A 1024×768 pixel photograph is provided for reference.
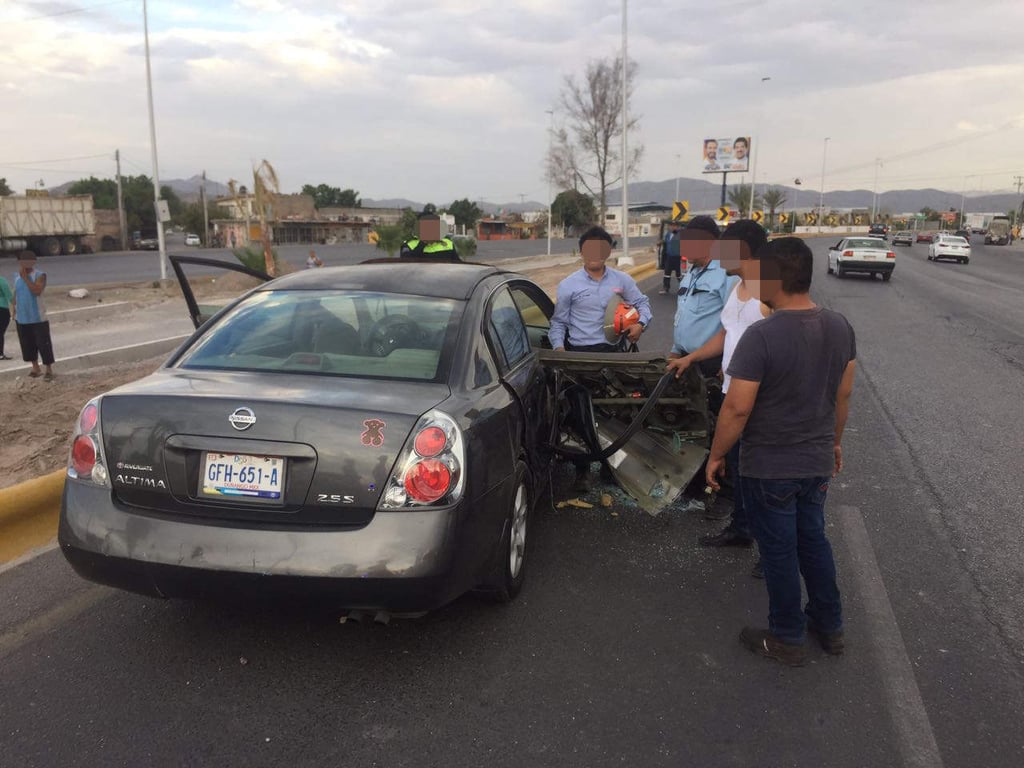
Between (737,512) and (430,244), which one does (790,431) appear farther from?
(430,244)

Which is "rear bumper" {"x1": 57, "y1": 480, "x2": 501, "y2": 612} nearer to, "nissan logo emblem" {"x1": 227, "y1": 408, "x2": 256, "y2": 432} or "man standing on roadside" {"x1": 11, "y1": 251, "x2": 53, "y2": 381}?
"nissan logo emblem" {"x1": 227, "y1": 408, "x2": 256, "y2": 432}

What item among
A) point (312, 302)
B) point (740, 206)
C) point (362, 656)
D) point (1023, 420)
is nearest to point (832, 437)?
point (362, 656)

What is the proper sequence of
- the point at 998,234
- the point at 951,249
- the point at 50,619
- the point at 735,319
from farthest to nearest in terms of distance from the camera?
the point at 998,234
the point at 951,249
the point at 735,319
the point at 50,619

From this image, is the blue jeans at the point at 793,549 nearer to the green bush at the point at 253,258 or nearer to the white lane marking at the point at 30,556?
the white lane marking at the point at 30,556

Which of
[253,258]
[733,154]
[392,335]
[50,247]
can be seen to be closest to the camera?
[392,335]

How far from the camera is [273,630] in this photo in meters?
3.23

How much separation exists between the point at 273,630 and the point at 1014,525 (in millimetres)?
4158

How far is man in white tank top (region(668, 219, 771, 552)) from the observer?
12.5 feet

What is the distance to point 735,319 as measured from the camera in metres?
3.99

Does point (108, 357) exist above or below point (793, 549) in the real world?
below

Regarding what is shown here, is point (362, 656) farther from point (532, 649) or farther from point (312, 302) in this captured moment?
point (312, 302)

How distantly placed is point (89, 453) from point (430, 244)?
473 centimetres

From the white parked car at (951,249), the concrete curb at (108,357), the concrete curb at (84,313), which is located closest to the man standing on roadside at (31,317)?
the concrete curb at (108,357)

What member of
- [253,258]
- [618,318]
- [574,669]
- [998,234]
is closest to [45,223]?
[253,258]
